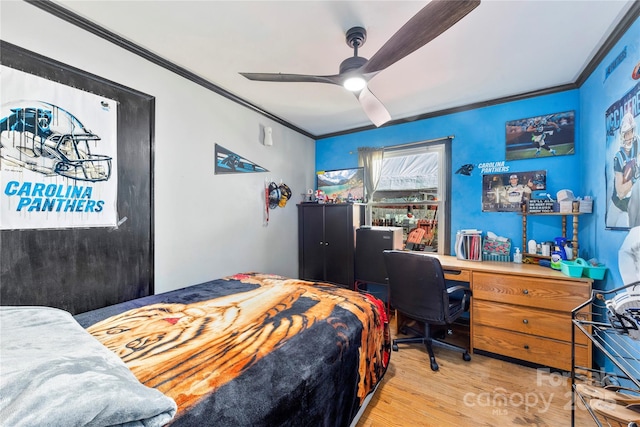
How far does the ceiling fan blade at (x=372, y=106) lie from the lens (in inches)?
75.1

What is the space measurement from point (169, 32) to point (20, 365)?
2.07 metres

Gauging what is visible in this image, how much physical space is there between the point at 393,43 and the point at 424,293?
6.12 feet

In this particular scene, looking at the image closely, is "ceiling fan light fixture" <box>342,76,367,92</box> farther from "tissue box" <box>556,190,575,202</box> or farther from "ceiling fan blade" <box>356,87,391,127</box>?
"tissue box" <box>556,190,575,202</box>

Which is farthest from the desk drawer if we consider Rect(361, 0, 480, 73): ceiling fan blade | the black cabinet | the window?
Rect(361, 0, 480, 73): ceiling fan blade

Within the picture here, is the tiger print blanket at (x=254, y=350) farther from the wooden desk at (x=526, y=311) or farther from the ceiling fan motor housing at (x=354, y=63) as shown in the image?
the ceiling fan motor housing at (x=354, y=63)

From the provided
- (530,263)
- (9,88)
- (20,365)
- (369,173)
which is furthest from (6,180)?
(530,263)

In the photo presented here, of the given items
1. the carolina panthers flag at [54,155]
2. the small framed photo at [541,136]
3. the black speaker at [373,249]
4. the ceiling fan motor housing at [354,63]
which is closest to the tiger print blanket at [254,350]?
the carolina panthers flag at [54,155]

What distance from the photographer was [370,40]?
180cm

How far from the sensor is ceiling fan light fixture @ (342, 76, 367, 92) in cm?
167

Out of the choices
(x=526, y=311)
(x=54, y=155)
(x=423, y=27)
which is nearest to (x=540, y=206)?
(x=526, y=311)

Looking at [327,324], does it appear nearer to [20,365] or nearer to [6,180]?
[20,365]

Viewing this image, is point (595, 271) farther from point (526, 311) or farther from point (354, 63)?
point (354, 63)

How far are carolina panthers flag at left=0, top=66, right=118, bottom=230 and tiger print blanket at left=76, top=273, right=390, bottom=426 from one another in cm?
69

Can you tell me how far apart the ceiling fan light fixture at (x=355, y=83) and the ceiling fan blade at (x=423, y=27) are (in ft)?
0.33
